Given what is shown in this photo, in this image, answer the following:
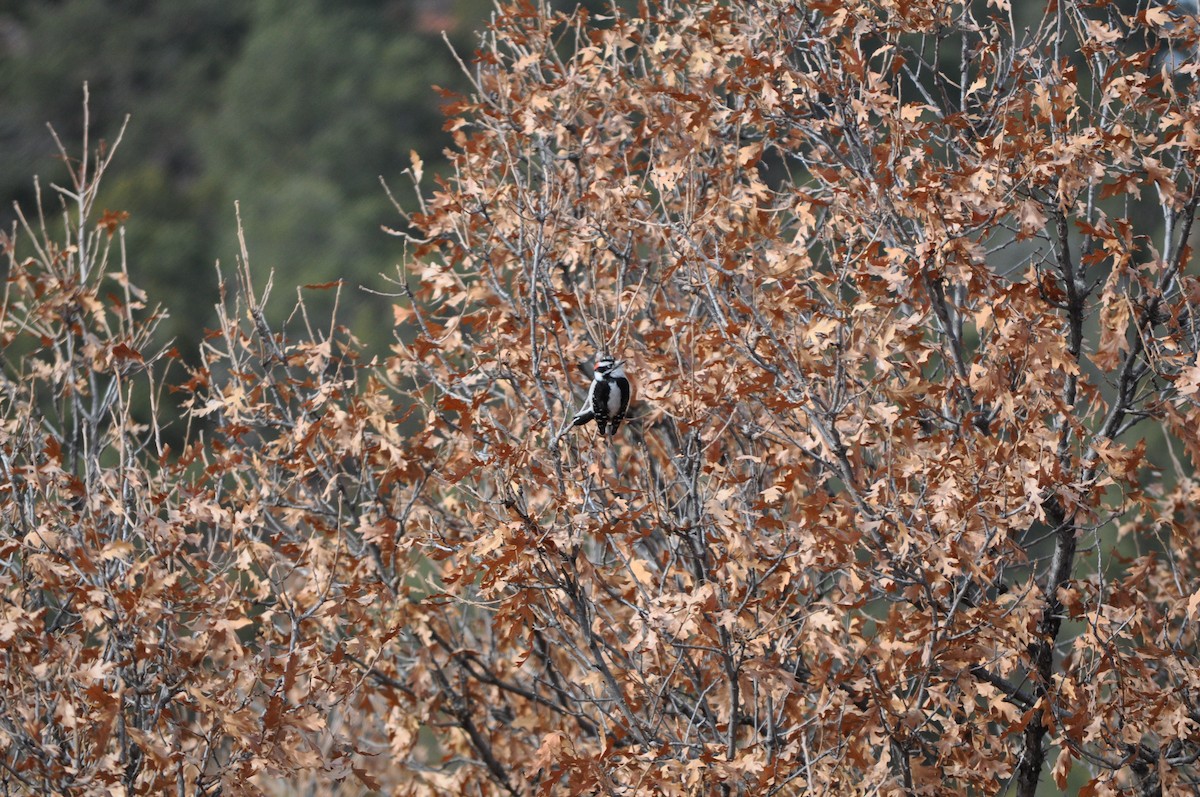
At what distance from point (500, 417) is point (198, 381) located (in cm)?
152

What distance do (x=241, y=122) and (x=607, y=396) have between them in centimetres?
5133

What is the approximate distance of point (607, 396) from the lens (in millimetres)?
4945

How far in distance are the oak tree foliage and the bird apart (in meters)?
0.15

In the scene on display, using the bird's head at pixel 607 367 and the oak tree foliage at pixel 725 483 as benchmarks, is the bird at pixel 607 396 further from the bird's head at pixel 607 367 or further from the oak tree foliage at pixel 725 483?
the oak tree foliage at pixel 725 483

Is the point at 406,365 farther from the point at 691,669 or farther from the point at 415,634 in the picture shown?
the point at 691,669

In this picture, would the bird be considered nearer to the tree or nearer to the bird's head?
the bird's head

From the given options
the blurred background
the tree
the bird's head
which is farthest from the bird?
the blurred background

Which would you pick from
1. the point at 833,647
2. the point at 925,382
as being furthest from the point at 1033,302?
the point at 833,647

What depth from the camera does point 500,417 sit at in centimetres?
616

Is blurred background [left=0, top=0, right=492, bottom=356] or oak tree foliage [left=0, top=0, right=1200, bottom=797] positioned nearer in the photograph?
oak tree foliage [left=0, top=0, right=1200, bottom=797]

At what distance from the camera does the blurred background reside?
43.0m

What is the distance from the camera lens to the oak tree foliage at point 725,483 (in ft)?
16.6

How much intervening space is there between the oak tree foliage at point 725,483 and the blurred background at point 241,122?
29491 mm

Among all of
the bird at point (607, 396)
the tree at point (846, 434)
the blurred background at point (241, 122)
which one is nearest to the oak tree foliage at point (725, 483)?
the tree at point (846, 434)
